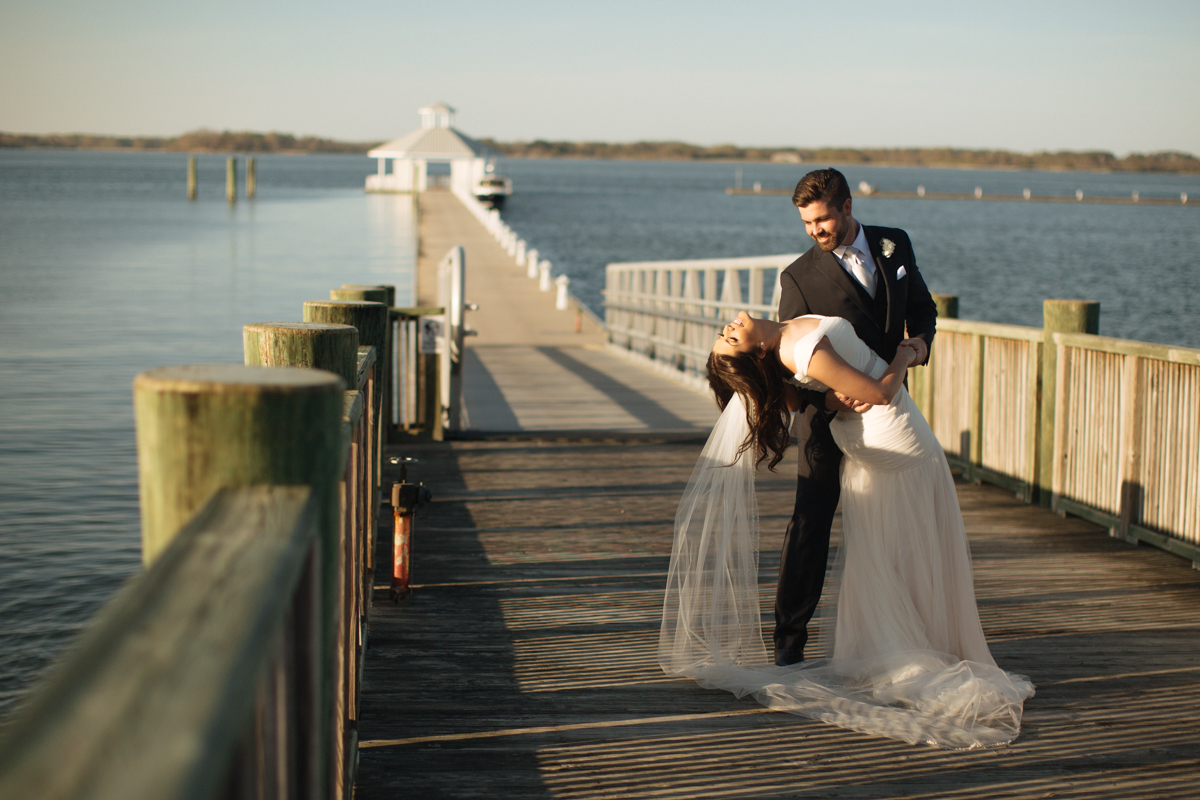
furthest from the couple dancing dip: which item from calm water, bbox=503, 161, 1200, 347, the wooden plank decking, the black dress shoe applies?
calm water, bbox=503, 161, 1200, 347

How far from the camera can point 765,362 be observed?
Result: 3.95 m

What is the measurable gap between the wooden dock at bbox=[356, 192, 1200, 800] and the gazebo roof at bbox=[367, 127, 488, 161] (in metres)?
83.4

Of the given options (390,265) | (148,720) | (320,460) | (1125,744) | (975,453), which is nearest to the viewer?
(148,720)

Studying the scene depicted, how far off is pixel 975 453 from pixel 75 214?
68136mm

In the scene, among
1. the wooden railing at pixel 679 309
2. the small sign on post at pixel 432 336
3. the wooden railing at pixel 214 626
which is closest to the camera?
the wooden railing at pixel 214 626

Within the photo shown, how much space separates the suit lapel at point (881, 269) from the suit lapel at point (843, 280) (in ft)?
0.23

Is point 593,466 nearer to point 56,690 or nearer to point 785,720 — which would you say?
point 785,720

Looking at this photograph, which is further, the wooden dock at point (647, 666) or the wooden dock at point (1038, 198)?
the wooden dock at point (1038, 198)

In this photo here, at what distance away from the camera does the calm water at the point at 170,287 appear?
27.5 ft

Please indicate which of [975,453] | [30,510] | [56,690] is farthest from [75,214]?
[56,690]

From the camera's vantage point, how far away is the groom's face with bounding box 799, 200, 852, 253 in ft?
12.5

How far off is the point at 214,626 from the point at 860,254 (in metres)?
3.32

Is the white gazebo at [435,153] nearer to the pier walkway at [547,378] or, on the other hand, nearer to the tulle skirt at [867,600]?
the pier walkway at [547,378]

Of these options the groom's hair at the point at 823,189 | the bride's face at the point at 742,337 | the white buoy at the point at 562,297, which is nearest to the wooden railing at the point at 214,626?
the bride's face at the point at 742,337
